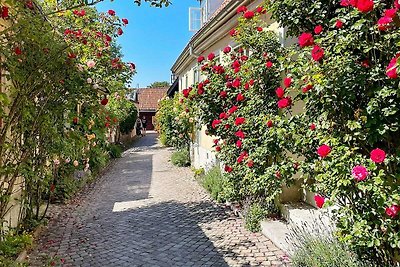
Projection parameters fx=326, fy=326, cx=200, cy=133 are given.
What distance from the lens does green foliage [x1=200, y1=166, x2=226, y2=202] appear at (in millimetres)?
7853

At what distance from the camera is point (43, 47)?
4.32 meters

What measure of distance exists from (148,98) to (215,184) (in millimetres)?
45776

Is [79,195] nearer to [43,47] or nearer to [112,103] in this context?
[43,47]

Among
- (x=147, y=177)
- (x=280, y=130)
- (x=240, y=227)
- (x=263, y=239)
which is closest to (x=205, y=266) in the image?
(x=263, y=239)

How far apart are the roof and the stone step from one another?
4551 centimetres

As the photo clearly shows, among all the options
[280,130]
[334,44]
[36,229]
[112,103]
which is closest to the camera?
[334,44]

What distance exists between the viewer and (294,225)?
200 inches

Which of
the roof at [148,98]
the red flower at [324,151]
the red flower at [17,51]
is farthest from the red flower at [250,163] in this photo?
the roof at [148,98]

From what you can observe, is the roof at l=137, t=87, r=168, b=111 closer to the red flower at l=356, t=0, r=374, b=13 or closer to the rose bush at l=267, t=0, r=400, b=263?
the rose bush at l=267, t=0, r=400, b=263

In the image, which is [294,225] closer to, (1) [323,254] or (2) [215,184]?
(1) [323,254]

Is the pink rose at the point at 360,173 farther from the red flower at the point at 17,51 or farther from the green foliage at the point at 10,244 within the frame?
the red flower at the point at 17,51

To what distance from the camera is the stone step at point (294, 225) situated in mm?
4516

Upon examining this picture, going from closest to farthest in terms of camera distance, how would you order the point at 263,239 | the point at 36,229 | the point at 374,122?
the point at 374,122
the point at 263,239
the point at 36,229

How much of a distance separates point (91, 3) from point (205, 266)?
3.76 m
